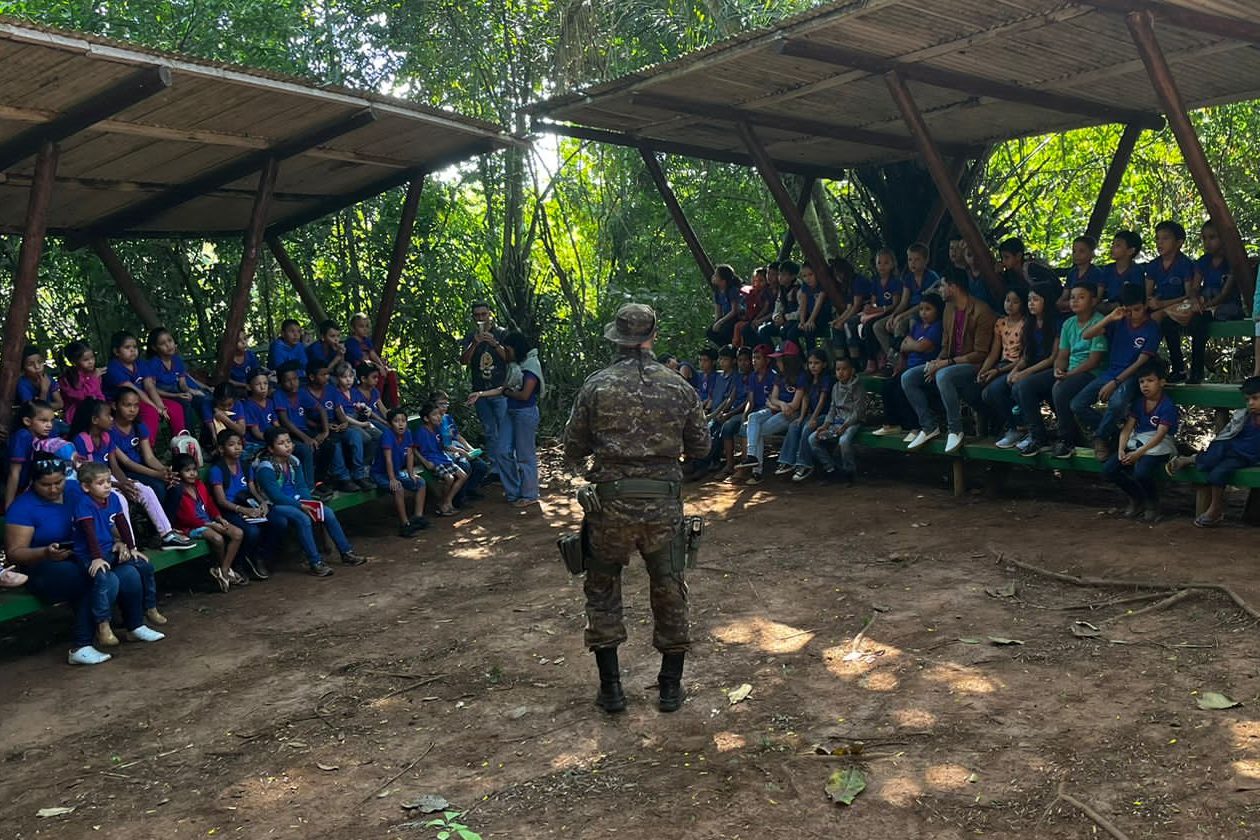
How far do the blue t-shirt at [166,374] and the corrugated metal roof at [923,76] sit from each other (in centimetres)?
400

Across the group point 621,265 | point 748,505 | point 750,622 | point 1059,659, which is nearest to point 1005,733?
point 1059,659

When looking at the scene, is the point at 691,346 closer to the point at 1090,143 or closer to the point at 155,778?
the point at 1090,143

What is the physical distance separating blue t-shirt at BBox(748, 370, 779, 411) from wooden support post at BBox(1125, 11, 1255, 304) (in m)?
4.28

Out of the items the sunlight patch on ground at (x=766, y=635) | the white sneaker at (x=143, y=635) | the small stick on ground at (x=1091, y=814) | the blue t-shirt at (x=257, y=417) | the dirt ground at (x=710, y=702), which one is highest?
the blue t-shirt at (x=257, y=417)

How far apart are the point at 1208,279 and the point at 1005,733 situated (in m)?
5.23

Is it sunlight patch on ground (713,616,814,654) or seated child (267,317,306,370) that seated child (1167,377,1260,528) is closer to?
sunlight patch on ground (713,616,814,654)

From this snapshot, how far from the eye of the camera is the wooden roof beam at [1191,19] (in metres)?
7.21

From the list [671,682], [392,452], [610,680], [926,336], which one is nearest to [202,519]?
[392,452]

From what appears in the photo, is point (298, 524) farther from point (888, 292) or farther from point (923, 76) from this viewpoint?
point (923, 76)

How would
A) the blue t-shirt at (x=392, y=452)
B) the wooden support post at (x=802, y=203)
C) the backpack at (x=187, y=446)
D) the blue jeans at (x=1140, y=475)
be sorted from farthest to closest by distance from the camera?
1. the wooden support post at (x=802, y=203)
2. the blue t-shirt at (x=392, y=452)
3. the backpack at (x=187, y=446)
4. the blue jeans at (x=1140, y=475)

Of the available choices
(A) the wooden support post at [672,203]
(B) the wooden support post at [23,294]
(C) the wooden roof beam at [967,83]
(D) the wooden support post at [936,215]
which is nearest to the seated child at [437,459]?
(B) the wooden support post at [23,294]

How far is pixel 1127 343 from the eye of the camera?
8000mm

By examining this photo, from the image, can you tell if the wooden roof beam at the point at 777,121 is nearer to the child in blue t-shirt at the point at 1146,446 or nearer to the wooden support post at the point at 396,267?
the wooden support post at the point at 396,267

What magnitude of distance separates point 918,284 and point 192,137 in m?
6.55
